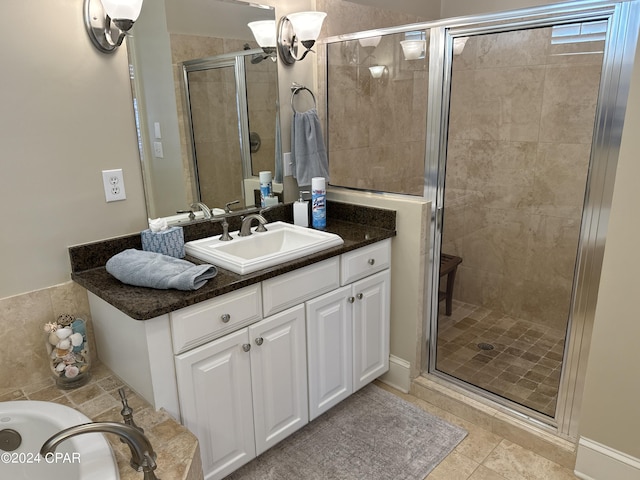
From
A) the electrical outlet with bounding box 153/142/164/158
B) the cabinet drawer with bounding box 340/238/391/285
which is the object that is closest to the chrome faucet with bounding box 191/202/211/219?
the electrical outlet with bounding box 153/142/164/158

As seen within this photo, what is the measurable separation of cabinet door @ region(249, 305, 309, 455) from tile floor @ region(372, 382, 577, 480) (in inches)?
24.7

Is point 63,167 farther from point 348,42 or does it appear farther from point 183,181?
point 348,42

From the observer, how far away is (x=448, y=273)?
265cm

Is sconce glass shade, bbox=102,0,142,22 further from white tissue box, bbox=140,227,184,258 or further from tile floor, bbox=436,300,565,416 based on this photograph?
tile floor, bbox=436,300,565,416

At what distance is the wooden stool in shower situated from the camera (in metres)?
2.50

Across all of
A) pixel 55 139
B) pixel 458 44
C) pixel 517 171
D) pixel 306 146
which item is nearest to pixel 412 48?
pixel 458 44

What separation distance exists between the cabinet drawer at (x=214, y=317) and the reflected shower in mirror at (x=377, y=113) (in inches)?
41.0

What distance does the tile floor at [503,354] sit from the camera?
229 centimetres

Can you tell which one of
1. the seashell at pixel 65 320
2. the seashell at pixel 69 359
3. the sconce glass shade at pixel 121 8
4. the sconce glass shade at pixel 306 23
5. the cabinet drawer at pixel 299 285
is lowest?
the seashell at pixel 69 359

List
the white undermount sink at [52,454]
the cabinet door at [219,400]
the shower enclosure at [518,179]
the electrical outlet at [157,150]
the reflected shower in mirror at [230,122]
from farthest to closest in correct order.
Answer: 1. the reflected shower in mirror at [230,122]
2. the electrical outlet at [157,150]
3. the shower enclosure at [518,179]
4. the cabinet door at [219,400]
5. the white undermount sink at [52,454]

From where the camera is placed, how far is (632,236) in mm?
1672

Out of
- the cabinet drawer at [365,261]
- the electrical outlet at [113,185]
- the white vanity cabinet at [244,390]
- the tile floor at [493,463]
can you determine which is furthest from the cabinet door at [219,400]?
the tile floor at [493,463]

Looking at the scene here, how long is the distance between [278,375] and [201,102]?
1.19 metres

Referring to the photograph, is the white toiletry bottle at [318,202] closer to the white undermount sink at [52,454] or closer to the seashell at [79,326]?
the seashell at [79,326]
